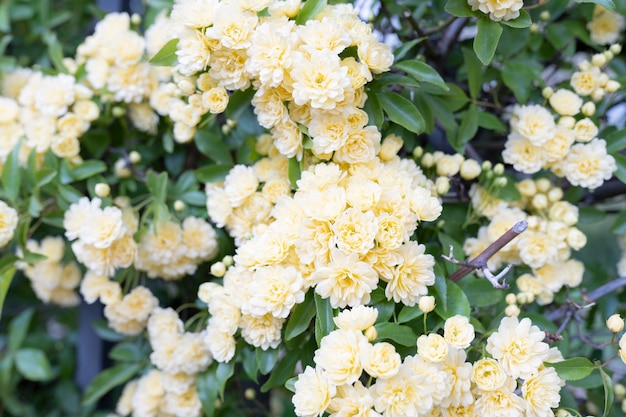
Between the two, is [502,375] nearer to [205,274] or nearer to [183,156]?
[205,274]

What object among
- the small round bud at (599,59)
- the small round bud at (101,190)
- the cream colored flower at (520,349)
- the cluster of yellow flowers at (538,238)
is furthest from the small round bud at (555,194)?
the small round bud at (101,190)

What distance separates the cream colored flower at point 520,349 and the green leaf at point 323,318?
0.20 m

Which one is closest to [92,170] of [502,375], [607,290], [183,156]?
[183,156]

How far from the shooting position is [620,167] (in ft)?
3.23

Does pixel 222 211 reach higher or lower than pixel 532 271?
higher

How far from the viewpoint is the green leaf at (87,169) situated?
1.11 metres

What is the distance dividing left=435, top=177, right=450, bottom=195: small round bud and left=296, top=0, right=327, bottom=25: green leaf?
0.31 metres

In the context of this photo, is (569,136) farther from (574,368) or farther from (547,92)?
(574,368)

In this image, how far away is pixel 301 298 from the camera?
2.62 ft

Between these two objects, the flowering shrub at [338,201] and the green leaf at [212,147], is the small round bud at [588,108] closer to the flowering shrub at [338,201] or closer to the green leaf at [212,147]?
the flowering shrub at [338,201]

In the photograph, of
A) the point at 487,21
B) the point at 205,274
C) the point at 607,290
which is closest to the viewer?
the point at 487,21

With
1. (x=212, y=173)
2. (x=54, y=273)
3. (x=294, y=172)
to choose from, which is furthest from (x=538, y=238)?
(x=54, y=273)

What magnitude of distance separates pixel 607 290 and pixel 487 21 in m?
0.46

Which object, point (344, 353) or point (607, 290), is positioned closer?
point (344, 353)
